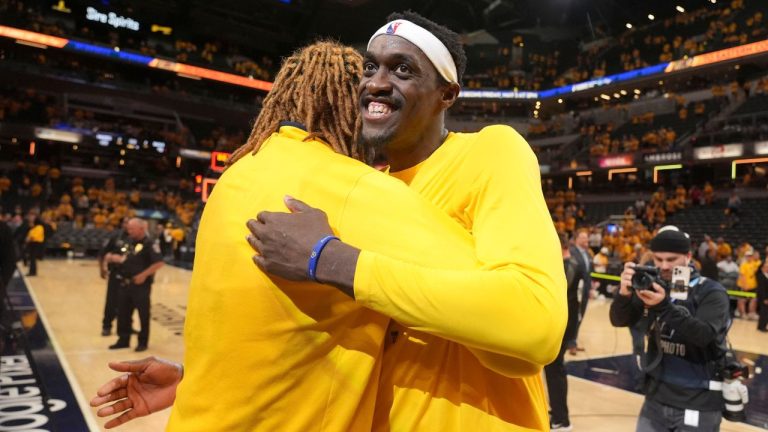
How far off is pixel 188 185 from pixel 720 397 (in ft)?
101

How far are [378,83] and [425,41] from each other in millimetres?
190

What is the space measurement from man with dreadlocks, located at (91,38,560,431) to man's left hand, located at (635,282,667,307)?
6.78 ft

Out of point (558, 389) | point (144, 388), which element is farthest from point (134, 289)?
point (144, 388)

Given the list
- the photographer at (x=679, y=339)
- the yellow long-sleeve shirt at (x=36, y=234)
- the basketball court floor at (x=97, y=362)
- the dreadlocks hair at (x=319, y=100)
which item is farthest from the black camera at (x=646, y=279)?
the yellow long-sleeve shirt at (x=36, y=234)

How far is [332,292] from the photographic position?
1222mm

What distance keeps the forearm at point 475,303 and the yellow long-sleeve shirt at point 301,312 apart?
0.20 ft

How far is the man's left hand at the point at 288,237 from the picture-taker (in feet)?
3.76

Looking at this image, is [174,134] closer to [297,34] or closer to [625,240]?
[297,34]

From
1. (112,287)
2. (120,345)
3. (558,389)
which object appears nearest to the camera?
(558,389)

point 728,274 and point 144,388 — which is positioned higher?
point 144,388

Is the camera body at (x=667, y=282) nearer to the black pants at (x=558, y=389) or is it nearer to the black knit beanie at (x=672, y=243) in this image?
the black knit beanie at (x=672, y=243)

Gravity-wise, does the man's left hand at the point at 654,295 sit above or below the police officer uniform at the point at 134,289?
above

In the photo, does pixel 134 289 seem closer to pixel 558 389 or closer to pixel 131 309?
pixel 131 309

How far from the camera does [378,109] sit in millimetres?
1507
